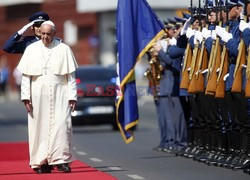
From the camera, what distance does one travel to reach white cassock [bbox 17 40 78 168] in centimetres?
1645

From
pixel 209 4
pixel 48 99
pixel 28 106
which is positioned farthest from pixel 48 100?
pixel 209 4

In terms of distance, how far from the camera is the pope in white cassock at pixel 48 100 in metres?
16.4

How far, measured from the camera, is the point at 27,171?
1683 centimetres

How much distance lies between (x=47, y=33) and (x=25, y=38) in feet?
2.94

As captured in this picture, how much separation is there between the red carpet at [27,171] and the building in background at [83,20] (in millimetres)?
42840

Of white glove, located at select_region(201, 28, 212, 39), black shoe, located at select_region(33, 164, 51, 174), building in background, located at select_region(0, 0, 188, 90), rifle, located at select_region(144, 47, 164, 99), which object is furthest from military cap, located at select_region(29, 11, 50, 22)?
building in background, located at select_region(0, 0, 188, 90)

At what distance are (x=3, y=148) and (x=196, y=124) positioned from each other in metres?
4.87

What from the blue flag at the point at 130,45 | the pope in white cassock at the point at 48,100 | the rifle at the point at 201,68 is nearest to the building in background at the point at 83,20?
the blue flag at the point at 130,45

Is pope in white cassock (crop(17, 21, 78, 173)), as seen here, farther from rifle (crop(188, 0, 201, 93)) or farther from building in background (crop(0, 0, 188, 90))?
building in background (crop(0, 0, 188, 90))

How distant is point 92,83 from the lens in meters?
29.7

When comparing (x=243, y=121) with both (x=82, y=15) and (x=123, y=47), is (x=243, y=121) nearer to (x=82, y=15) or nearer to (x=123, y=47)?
(x=123, y=47)

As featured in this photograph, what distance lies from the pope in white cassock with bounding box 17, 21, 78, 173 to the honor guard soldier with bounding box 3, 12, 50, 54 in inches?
10.8

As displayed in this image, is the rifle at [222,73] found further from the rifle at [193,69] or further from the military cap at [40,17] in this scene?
the military cap at [40,17]

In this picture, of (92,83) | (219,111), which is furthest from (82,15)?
(219,111)
